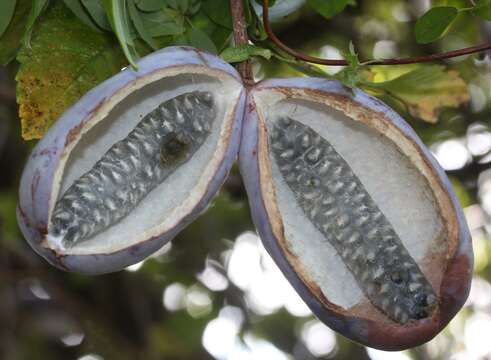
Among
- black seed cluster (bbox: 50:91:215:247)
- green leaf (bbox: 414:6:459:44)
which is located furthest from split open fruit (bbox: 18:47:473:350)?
green leaf (bbox: 414:6:459:44)

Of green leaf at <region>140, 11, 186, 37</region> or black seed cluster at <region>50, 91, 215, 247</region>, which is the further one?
green leaf at <region>140, 11, 186, 37</region>

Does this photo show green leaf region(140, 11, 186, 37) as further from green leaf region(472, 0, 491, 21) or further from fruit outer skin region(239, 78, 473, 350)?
green leaf region(472, 0, 491, 21)

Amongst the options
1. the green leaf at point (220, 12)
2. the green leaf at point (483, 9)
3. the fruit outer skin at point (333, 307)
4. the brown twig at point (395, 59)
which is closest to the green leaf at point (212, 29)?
the green leaf at point (220, 12)

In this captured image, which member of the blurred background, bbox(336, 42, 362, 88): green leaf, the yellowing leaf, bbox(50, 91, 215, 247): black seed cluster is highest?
bbox(336, 42, 362, 88): green leaf

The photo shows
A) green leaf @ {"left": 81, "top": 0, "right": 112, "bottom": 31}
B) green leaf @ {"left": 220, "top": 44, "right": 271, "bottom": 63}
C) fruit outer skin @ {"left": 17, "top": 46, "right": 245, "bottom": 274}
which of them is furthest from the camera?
green leaf @ {"left": 81, "top": 0, "right": 112, "bottom": 31}

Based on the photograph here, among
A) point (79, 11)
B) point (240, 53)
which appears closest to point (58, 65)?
point (79, 11)

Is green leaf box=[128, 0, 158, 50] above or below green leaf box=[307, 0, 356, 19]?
above
